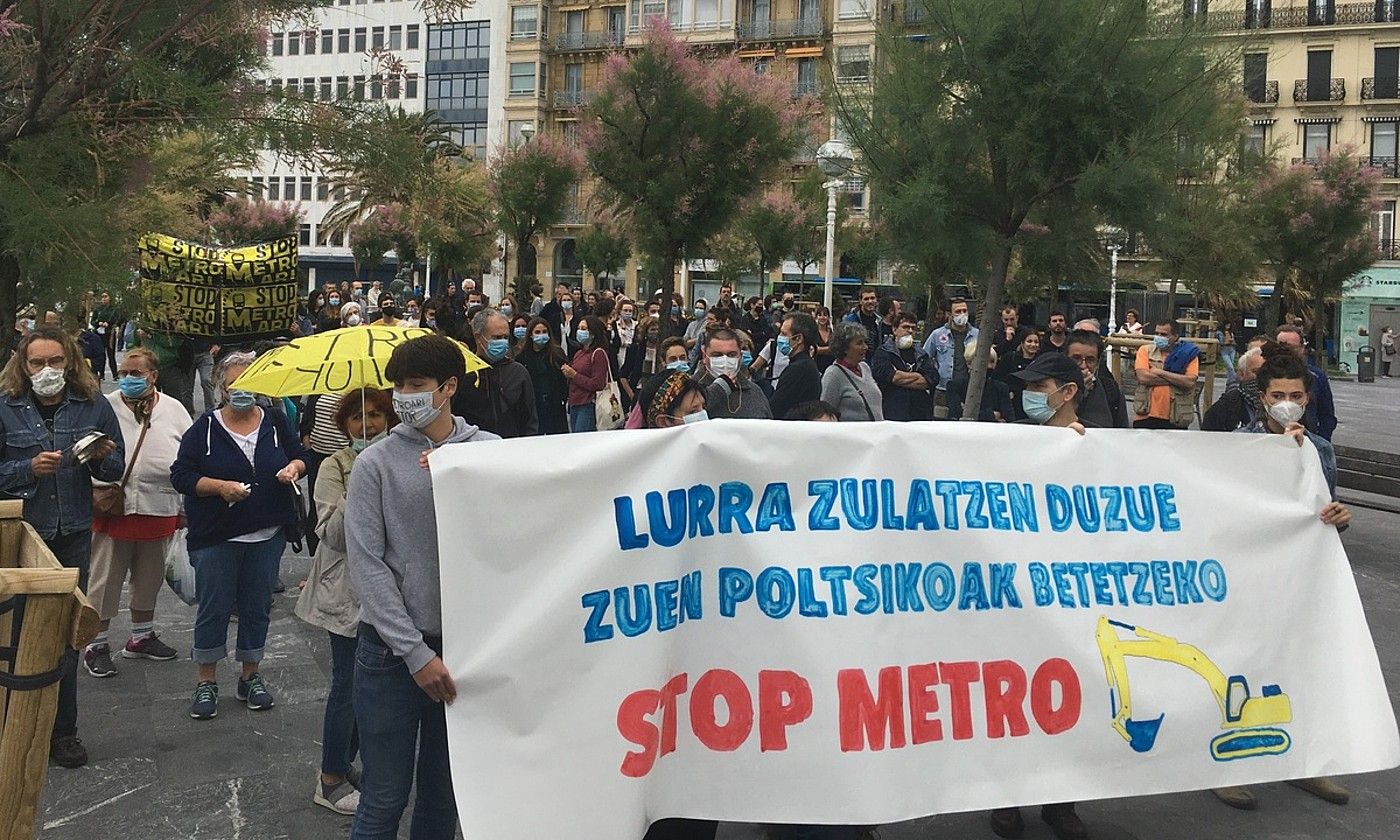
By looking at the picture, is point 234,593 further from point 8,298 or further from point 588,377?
point 588,377

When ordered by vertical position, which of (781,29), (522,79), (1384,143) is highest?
(781,29)

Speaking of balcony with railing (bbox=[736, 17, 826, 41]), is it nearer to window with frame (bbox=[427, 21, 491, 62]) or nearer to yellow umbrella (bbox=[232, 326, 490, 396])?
window with frame (bbox=[427, 21, 491, 62])

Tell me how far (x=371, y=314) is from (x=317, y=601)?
13.7 m

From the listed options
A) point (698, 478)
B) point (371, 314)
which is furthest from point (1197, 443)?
point (371, 314)

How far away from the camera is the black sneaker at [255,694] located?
5.91 m

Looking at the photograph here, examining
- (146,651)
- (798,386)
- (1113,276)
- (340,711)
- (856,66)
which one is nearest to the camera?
(340,711)

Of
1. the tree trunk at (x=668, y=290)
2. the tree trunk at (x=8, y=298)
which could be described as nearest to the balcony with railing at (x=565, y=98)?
the tree trunk at (x=668, y=290)

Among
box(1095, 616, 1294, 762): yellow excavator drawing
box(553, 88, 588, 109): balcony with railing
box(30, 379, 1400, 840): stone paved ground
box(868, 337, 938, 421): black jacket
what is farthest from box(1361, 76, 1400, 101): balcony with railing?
box(1095, 616, 1294, 762): yellow excavator drawing

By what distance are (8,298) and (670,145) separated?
621 inches

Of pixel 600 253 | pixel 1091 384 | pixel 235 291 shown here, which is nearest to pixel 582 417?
pixel 235 291

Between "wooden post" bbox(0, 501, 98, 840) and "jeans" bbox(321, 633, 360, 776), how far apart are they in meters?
1.72

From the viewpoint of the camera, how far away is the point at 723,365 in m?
6.77

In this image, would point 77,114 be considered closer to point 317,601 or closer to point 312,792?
point 317,601

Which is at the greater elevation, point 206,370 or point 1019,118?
point 1019,118
